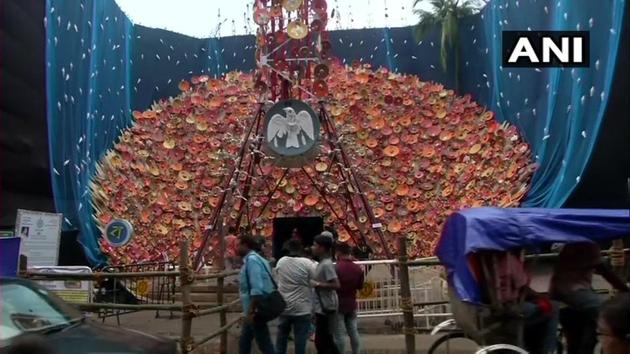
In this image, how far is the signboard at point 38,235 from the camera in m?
11.8

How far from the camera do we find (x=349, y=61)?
86.5 feet

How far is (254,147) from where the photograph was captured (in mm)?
17781

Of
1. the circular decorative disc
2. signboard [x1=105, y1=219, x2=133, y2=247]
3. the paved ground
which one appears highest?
the circular decorative disc

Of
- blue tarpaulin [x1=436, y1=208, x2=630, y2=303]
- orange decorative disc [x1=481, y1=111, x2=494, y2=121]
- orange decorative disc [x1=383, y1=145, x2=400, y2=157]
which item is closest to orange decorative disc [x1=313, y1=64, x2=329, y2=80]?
orange decorative disc [x1=383, y1=145, x2=400, y2=157]

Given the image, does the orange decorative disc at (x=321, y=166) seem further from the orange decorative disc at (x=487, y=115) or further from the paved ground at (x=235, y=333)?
the paved ground at (x=235, y=333)

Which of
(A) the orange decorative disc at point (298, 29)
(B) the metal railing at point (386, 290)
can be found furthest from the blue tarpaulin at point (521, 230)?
(A) the orange decorative disc at point (298, 29)

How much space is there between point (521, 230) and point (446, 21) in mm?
21074

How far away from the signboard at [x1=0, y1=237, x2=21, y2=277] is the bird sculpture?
24.8 feet

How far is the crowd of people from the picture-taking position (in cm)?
788

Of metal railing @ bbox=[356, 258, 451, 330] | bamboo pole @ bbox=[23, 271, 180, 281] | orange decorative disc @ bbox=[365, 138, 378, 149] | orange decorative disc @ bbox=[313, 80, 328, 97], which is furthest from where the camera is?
orange decorative disc @ bbox=[365, 138, 378, 149]

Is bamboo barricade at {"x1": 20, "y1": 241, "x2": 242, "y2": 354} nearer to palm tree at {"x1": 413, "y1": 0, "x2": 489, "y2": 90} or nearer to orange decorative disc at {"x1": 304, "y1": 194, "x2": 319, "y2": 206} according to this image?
orange decorative disc at {"x1": 304, "y1": 194, "x2": 319, "y2": 206}

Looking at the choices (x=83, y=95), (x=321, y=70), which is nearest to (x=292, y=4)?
(x=321, y=70)

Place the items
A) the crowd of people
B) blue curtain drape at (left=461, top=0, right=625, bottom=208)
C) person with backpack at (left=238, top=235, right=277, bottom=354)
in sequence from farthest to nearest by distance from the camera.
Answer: blue curtain drape at (left=461, top=0, right=625, bottom=208) → the crowd of people → person with backpack at (left=238, top=235, right=277, bottom=354)

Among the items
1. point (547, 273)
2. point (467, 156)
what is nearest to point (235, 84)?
point (467, 156)
